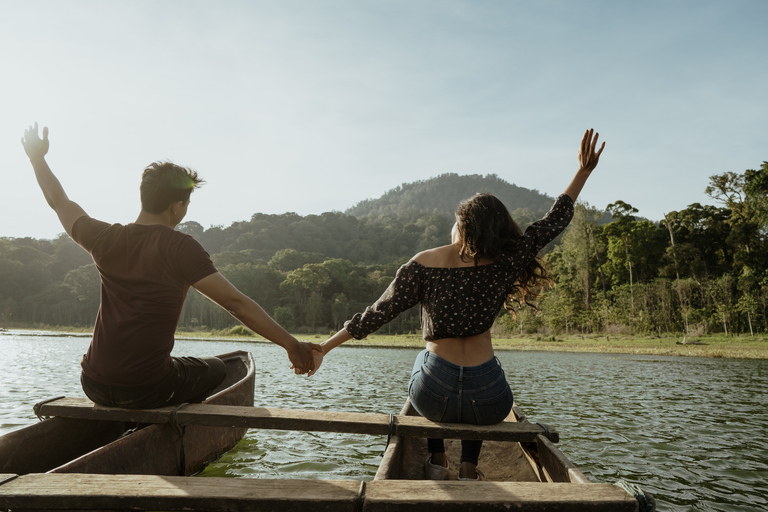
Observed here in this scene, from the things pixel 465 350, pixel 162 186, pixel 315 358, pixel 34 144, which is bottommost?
pixel 315 358

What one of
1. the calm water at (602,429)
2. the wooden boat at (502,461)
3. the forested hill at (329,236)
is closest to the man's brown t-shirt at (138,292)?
the wooden boat at (502,461)

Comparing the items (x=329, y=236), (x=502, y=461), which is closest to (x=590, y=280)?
(x=502, y=461)

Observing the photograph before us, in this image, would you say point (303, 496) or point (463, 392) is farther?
point (463, 392)

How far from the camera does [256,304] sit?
3.16 meters

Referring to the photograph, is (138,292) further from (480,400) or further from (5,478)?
(480,400)

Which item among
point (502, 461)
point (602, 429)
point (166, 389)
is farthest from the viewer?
point (602, 429)

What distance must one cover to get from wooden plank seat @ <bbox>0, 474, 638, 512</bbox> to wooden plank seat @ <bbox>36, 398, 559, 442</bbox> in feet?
3.18

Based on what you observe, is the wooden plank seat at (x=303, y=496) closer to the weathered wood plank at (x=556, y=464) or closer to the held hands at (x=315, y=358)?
the weathered wood plank at (x=556, y=464)

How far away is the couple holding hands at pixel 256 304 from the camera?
9.96 ft

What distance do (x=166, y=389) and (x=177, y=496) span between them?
60.0 inches

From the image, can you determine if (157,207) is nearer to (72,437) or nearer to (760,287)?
(72,437)

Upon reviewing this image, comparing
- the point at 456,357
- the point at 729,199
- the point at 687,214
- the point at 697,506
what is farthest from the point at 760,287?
the point at 456,357

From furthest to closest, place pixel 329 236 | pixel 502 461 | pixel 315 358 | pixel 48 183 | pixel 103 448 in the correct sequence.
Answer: pixel 329 236 < pixel 502 461 < pixel 315 358 < pixel 48 183 < pixel 103 448

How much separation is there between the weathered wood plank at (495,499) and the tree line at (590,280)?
56.4 ft
